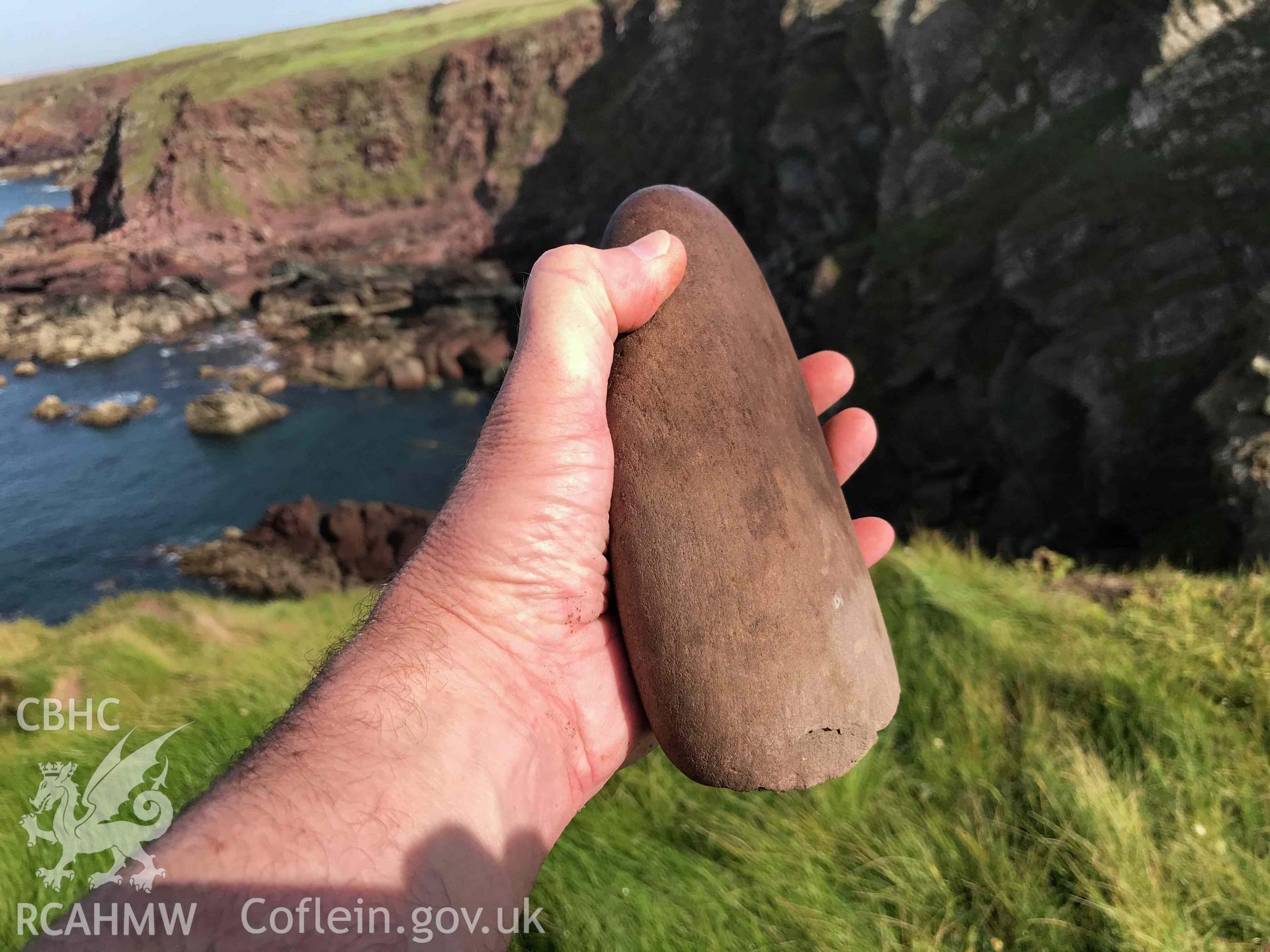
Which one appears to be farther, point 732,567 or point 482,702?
point 732,567

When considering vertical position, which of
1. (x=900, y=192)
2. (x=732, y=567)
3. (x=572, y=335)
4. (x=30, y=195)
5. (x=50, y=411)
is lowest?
(x=50, y=411)

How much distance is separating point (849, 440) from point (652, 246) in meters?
1.73

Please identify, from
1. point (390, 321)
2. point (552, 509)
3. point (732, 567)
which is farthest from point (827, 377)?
point (390, 321)

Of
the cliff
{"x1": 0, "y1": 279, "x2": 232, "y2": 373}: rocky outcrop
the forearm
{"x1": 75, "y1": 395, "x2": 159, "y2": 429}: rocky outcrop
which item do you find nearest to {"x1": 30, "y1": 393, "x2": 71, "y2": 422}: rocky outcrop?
{"x1": 75, "y1": 395, "x2": 159, "y2": 429}: rocky outcrop

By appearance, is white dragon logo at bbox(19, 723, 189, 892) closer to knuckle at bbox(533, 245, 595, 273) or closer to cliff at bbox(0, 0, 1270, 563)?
knuckle at bbox(533, 245, 595, 273)

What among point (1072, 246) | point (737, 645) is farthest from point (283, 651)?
point (1072, 246)

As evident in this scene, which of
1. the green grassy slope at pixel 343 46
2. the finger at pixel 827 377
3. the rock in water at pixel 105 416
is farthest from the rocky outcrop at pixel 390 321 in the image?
the finger at pixel 827 377

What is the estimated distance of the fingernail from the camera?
2.86 metres

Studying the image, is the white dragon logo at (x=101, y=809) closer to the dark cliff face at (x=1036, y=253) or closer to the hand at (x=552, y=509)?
the hand at (x=552, y=509)

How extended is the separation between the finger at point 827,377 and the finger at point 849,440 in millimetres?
130

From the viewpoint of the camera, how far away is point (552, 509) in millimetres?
2764

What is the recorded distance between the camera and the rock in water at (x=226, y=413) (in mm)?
28641

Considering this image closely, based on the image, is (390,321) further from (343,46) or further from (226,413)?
(343,46)

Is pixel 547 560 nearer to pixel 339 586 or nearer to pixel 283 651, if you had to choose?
pixel 283 651
